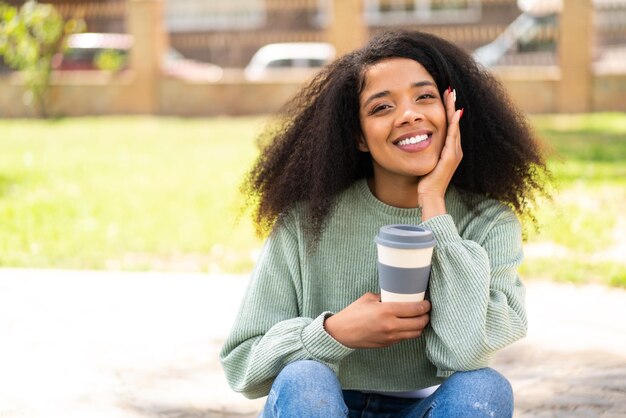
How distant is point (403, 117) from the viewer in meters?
2.34

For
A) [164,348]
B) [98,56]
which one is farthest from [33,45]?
[164,348]

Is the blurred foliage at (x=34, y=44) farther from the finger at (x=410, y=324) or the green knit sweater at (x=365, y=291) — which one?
the finger at (x=410, y=324)

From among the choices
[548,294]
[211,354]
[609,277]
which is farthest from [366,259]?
[609,277]

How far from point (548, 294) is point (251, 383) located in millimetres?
2715

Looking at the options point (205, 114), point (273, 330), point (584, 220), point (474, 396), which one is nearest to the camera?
point (474, 396)

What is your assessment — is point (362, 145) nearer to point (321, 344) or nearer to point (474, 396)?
point (321, 344)

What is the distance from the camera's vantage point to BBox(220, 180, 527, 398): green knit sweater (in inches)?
86.2

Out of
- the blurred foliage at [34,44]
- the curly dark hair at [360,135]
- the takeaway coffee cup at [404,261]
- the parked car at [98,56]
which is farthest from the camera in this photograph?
the parked car at [98,56]

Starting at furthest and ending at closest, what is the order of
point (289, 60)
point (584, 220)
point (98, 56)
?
point (98, 56), point (289, 60), point (584, 220)

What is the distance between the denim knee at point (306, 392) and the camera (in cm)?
212

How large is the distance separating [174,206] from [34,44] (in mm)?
8937

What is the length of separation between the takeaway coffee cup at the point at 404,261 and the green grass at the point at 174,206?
73 cm

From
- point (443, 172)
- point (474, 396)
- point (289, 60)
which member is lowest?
point (289, 60)

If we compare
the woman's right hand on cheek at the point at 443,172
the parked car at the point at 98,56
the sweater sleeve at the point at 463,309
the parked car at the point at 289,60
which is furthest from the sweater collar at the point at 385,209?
the parked car at the point at 289,60
